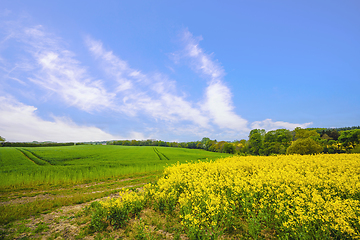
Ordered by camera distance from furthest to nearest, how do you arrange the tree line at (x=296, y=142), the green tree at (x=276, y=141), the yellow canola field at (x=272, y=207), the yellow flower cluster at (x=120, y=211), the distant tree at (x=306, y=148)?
1. the green tree at (x=276, y=141)
2. the tree line at (x=296, y=142)
3. the distant tree at (x=306, y=148)
4. the yellow flower cluster at (x=120, y=211)
5. the yellow canola field at (x=272, y=207)

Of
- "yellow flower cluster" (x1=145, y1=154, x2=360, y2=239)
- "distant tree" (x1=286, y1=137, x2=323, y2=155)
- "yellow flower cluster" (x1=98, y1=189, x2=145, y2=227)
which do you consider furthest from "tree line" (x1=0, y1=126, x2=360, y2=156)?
"yellow flower cluster" (x1=98, y1=189, x2=145, y2=227)

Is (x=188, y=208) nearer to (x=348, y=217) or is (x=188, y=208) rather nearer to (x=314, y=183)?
(x=348, y=217)

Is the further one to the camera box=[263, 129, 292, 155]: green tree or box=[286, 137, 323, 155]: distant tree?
box=[263, 129, 292, 155]: green tree

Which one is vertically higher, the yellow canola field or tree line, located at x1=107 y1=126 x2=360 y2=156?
tree line, located at x1=107 y1=126 x2=360 y2=156

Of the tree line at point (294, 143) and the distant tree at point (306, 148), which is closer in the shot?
the distant tree at point (306, 148)

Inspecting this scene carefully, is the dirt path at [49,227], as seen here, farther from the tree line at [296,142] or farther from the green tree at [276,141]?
the green tree at [276,141]

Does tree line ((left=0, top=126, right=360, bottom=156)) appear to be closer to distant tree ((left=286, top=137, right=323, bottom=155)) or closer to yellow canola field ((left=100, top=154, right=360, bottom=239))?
distant tree ((left=286, top=137, right=323, bottom=155))

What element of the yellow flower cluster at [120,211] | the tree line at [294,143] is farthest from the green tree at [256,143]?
the yellow flower cluster at [120,211]

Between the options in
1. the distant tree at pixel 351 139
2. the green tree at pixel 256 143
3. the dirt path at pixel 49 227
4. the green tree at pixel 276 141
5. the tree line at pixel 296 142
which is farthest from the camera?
the green tree at pixel 256 143

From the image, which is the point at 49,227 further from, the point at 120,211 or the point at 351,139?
the point at 351,139

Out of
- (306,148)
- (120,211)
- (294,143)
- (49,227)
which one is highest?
(294,143)

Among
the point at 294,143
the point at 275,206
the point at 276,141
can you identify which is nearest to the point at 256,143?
the point at 276,141

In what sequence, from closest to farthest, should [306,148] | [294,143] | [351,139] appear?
[306,148] → [294,143] → [351,139]

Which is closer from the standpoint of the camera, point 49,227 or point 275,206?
point 275,206
